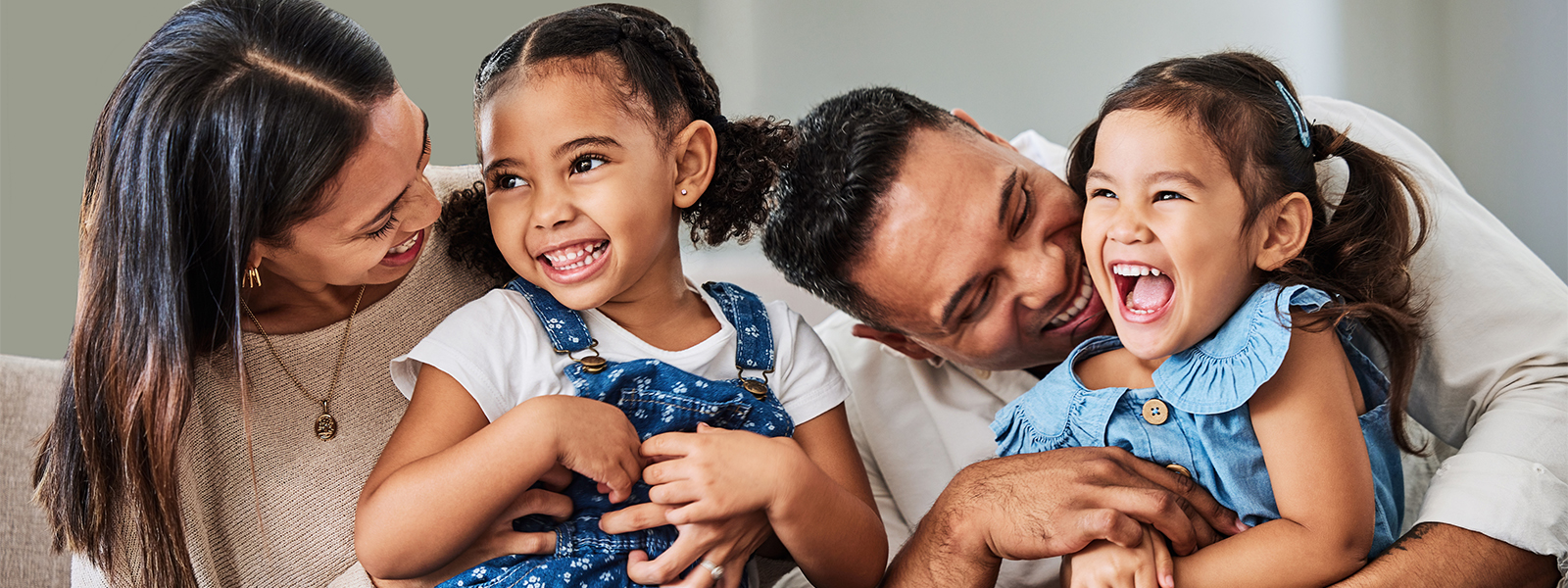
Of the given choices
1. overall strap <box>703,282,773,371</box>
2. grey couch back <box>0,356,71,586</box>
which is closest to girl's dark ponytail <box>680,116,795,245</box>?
overall strap <box>703,282,773,371</box>

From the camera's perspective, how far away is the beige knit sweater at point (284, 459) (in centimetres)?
127

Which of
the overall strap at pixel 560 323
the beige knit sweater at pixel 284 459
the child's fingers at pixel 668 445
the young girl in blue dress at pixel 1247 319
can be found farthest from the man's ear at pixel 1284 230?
the beige knit sweater at pixel 284 459

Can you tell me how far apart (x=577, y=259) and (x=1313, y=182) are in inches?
38.0

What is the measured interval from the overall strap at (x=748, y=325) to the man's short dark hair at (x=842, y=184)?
0.25 m

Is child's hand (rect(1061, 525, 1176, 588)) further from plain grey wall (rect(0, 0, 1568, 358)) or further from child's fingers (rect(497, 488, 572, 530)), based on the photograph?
plain grey wall (rect(0, 0, 1568, 358))

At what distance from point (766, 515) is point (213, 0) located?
2.90 ft

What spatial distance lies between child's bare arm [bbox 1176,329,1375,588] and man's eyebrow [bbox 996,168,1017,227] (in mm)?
493

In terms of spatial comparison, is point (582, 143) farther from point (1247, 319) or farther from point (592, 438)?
point (1247, 319)

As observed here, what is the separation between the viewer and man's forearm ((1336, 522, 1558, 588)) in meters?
1.27

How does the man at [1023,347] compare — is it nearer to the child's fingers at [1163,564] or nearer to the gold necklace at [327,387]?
the child's fingers at [1163,564]

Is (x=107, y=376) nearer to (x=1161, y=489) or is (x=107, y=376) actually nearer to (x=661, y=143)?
(x=661, y=143)

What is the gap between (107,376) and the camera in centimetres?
107

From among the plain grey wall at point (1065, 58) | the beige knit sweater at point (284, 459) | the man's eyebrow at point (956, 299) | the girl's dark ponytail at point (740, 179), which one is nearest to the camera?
the beige knit sweater at point (284, 459)

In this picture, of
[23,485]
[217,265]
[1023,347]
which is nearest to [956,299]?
[1023,347]
